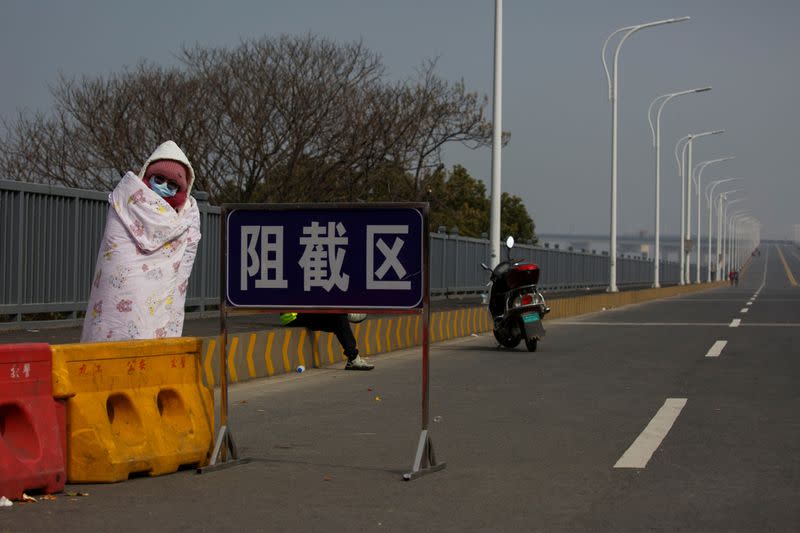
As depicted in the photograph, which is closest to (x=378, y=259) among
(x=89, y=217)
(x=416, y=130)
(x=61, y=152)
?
(x=89, y=217)

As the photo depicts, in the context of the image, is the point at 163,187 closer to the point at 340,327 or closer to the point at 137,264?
the point at 137,264

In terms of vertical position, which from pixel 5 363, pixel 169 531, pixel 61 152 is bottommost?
pixel 169 531

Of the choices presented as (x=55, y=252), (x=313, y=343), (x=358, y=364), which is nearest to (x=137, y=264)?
(x=358, y=364)

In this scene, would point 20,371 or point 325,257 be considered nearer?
point 20,371

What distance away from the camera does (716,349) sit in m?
19.1

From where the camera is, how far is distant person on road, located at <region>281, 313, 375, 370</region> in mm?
15094

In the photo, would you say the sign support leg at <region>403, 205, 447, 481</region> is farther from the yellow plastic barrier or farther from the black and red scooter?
the black and red scooter

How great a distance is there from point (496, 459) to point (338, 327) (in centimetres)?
682

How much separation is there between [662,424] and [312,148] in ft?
113

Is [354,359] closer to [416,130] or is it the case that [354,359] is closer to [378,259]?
[378,259]

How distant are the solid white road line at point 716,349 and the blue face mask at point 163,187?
401 inches

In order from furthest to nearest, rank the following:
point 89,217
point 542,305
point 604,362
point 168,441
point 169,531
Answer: point 89,217 < point 542,305 < point 604,362 < point 168,441 < point 169,531

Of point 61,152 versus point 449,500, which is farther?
point 61,152

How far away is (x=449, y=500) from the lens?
22.8 feet
